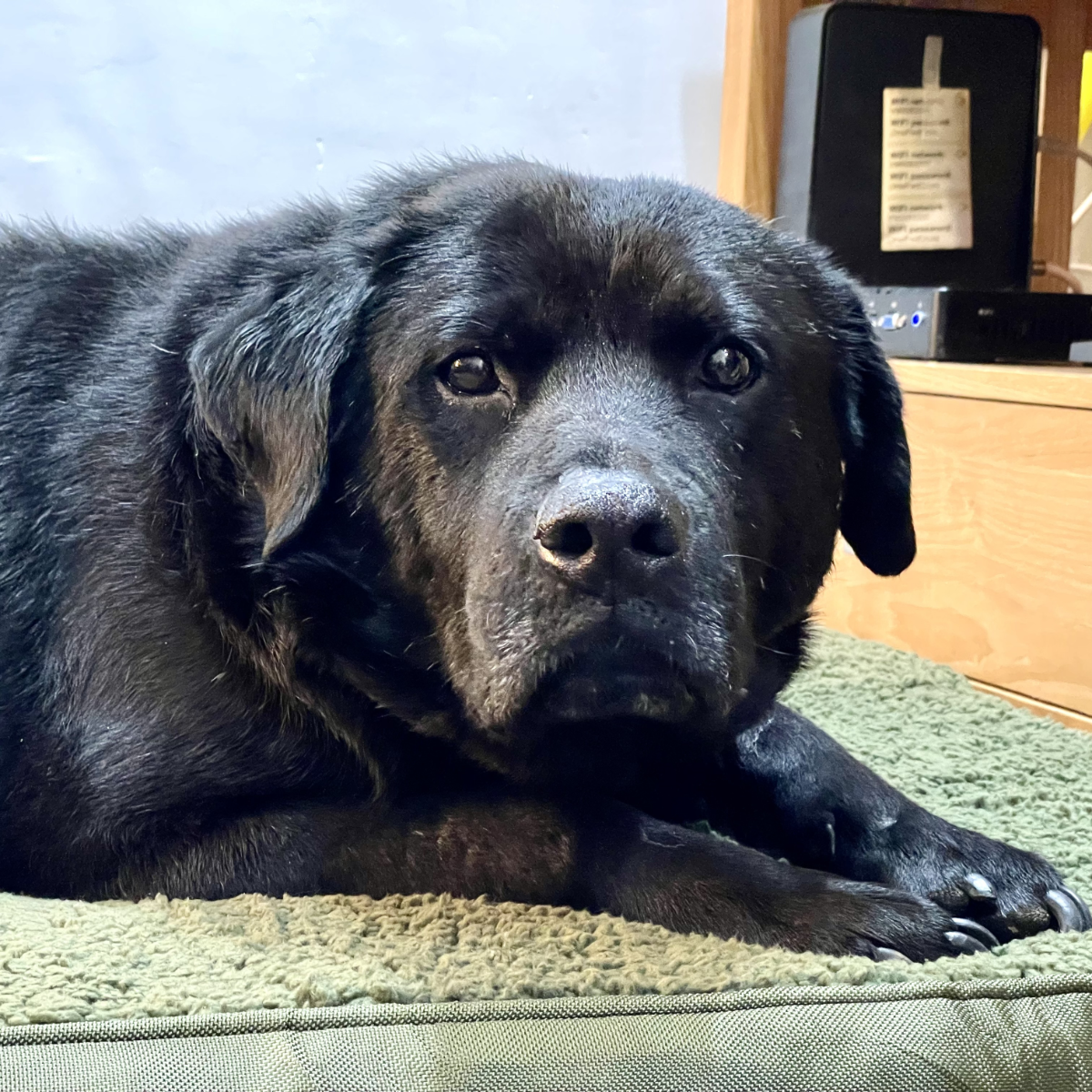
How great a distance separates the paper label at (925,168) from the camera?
2.52 meters

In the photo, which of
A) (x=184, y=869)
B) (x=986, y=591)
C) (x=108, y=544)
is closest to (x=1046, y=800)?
(x=986, y=591)

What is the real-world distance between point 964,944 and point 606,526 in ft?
1.55

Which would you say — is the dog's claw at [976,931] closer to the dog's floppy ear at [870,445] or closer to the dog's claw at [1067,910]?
the dog's claw at [1067,910]

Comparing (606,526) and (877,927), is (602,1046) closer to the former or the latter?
(877,927)

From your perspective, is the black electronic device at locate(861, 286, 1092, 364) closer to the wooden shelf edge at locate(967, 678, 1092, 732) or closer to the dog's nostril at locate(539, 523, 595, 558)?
the wooden shelf edge at locate(967, 678, 1092, 732)

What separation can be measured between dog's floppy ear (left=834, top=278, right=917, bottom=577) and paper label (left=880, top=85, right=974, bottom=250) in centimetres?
130

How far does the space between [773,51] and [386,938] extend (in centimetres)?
214

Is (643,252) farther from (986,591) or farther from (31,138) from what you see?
(31,138)

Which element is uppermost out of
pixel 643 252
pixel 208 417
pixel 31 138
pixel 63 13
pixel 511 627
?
pixel 63 13

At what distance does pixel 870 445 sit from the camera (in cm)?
138

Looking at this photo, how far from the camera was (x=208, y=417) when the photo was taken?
1.20 metres

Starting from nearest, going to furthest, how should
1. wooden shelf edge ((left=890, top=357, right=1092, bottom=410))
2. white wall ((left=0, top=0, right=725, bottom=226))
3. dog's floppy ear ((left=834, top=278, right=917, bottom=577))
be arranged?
dog's floppy ear ((left=834, top=278, right=917, bottom=577))
wooden shelf edge ((left=890, top=357, right=1092, bottom=410))
white wall ((left=0, top=0, right=725, bottom=226))

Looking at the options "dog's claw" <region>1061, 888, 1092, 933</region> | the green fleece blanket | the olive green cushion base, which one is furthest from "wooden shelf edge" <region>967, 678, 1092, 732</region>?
the olive green cushion base

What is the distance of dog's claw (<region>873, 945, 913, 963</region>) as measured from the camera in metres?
0.97
